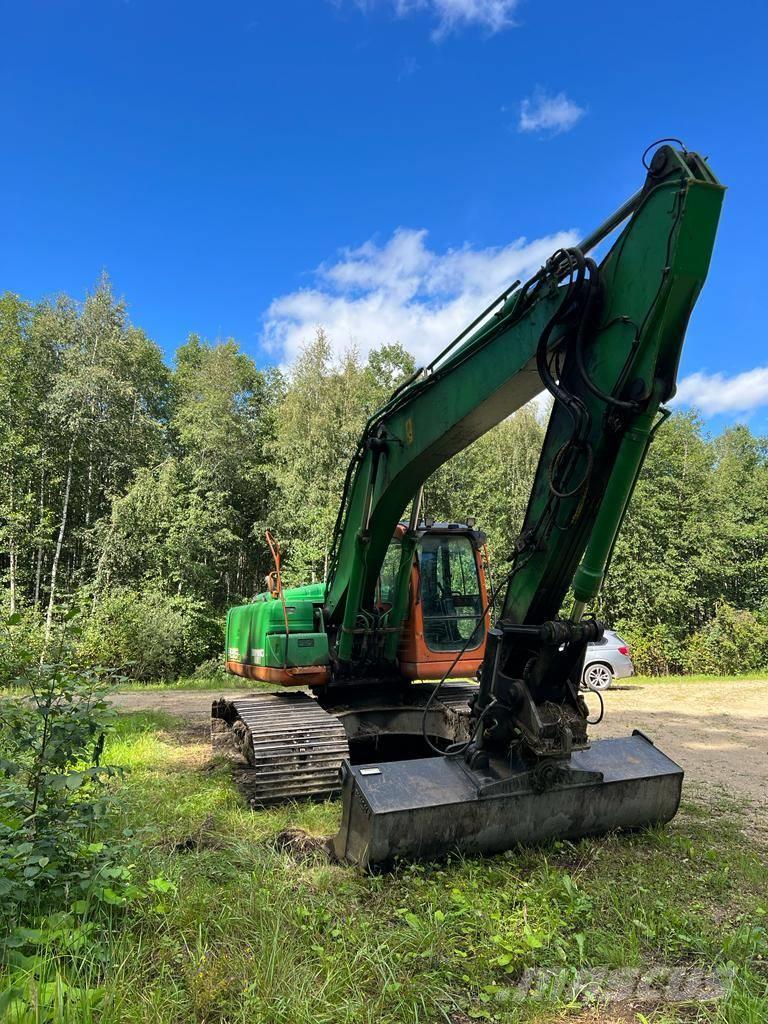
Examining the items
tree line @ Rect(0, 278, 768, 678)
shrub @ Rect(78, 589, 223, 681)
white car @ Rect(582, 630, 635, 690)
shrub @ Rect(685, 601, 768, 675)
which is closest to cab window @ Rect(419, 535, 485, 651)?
white car @ Rect(582, 630, 635, 690)

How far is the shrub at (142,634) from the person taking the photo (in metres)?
15.8

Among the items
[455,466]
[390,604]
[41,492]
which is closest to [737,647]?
[455,466]

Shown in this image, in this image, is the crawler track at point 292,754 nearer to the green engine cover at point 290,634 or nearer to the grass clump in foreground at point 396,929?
the green engine cover at point 290,634

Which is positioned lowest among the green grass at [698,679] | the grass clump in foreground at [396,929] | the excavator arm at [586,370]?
the green grass at [698,679]

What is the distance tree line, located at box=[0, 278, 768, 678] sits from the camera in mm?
20000

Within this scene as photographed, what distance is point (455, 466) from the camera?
24.3 metres

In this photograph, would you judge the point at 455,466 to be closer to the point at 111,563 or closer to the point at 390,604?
the point at 111,563

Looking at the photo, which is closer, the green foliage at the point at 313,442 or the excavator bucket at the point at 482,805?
the excavator bucket at the point at 482,805

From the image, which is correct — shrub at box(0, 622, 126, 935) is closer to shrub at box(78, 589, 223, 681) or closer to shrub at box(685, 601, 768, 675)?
shrub at box(78, 589, 223, 681)

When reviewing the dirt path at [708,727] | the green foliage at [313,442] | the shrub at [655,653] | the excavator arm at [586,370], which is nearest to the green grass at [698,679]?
the dirt path at [708,727]

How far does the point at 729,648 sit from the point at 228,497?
16.5 meters

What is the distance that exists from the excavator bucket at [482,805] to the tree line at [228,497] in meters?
14.9

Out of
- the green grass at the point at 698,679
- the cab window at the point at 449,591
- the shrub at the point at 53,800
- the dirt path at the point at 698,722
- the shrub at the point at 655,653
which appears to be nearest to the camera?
the shrub at the point at 53,800

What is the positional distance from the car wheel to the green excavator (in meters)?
9.30
